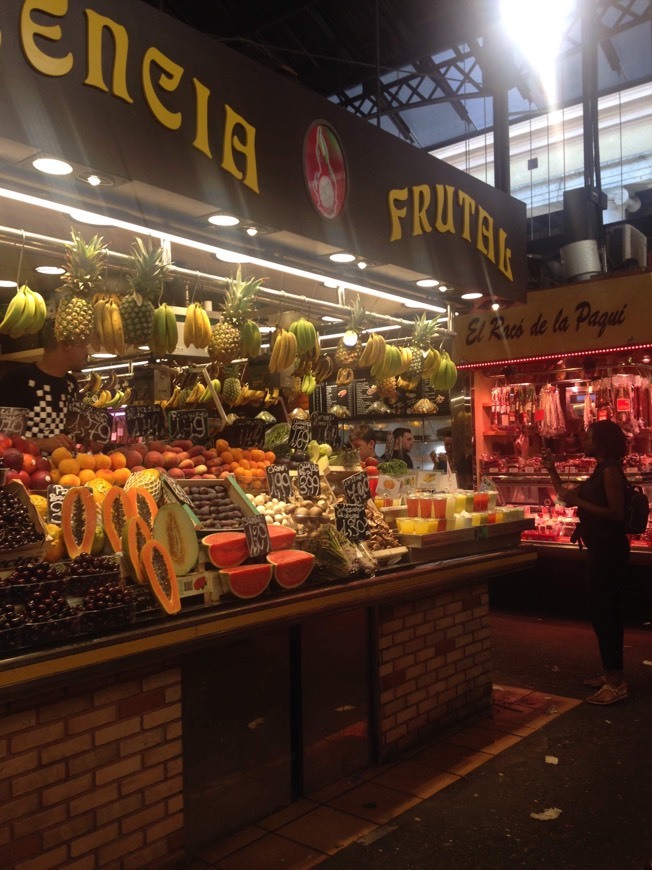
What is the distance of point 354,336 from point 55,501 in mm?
3140

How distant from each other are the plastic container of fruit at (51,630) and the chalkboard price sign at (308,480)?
191 cm

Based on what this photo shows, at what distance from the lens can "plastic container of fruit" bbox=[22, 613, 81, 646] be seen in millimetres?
2756

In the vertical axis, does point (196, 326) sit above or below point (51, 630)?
above

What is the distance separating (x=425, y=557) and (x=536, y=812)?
1602mm

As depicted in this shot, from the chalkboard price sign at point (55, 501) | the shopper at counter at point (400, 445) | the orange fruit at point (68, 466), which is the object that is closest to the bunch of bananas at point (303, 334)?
the orange fruit at point (68, 466)

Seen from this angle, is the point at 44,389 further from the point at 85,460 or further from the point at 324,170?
the point at 324,170

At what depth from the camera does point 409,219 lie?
18.4ft

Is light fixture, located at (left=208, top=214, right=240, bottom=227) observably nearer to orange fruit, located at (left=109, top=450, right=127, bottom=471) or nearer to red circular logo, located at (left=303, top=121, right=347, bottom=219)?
red circular logo, located at (left=303, top=121, right=347, bottom=219)

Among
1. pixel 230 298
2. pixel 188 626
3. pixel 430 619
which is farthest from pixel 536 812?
pixel 230 298

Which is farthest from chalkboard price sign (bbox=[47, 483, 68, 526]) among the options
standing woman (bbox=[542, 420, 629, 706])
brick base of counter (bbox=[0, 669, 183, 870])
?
standing woman (bbox=[542, 420, 629, 706])

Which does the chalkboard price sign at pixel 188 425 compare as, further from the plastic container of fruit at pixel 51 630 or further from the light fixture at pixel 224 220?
the plastic container of fruit at pixel 51 630

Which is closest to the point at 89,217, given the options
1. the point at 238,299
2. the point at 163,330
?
the point at 163,330

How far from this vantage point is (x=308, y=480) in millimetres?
4602

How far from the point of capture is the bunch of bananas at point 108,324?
4.09 metres
